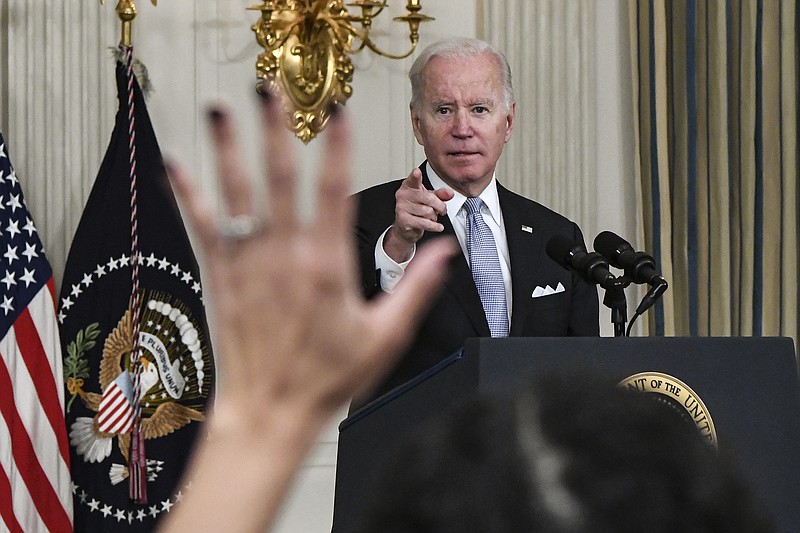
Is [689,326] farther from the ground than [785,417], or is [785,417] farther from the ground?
[785,417]

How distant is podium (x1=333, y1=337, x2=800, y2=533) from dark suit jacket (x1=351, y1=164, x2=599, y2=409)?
51 centimetres

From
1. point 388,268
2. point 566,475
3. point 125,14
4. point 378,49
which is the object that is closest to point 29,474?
point 125,14

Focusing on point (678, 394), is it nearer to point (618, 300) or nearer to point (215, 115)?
point (618, 300)

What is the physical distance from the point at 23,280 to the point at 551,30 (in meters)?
2.56

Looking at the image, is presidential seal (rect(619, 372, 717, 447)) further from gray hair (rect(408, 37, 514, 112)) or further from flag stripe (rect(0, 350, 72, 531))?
flag stripe (rect(0, 350, 72, 531))

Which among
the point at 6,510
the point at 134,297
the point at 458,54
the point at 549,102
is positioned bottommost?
the point at 6,510

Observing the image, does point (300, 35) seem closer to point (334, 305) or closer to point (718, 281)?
point (718, 281)

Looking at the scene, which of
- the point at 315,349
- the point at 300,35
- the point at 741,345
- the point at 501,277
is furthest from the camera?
the point at 300,35

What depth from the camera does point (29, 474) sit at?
15.1 ft

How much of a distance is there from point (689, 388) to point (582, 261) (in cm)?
42

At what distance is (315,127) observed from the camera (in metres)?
5.10

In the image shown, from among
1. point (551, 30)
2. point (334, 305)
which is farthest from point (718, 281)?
point (334, 305)

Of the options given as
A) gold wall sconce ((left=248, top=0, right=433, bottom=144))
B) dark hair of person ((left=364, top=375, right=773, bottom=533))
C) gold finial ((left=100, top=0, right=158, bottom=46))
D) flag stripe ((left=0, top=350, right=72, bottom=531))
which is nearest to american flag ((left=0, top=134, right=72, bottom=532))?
flag stripe ((left=0, top=350, right=72, bottom=531))

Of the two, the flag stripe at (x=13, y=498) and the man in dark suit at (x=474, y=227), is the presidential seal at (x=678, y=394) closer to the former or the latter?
the man in dark suit at (x=474, y=227)
